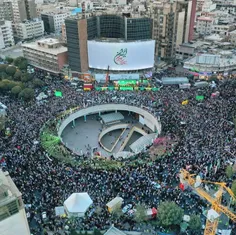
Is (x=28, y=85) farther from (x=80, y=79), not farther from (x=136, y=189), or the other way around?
(x=136, y=189)

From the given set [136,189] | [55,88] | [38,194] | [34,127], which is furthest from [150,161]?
[55,88]

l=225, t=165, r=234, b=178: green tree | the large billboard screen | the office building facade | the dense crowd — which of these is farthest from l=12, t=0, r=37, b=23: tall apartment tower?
l=225, t=165, r=234, b=178: green tree

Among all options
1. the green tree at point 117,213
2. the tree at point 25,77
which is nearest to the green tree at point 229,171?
the green tree at point 117,213

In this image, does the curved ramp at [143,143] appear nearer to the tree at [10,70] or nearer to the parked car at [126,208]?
the parked car at [126,208]

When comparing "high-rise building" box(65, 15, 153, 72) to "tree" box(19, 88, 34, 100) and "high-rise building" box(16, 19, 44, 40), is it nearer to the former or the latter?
"tree" box(19, 88, 34, 100)

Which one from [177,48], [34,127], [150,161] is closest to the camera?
[150,161]
